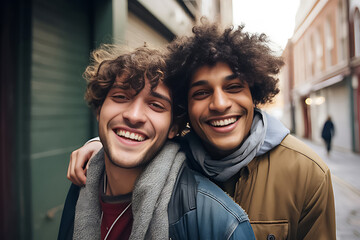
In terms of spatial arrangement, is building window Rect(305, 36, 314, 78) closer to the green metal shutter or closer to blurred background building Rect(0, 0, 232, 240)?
blurred background building Rect(0, 0, 232, 240)

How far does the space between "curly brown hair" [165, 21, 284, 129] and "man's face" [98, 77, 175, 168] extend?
0.62ft

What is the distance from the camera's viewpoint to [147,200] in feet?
4.30

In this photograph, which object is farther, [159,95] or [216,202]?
[159,95]

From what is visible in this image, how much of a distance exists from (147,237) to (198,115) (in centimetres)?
80

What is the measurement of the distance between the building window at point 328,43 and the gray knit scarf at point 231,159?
13.0m

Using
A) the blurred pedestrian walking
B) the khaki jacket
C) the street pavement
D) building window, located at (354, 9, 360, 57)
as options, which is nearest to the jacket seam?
the khaki jacket

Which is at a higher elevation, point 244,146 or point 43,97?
point 43,97

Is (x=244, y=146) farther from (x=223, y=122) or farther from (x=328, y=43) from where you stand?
(x=328, y=43)

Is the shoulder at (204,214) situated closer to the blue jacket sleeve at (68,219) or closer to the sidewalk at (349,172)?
the blue jacket sleeve at (68,219)

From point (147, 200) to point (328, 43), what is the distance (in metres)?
14.1

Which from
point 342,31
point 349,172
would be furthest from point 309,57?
point 349,172

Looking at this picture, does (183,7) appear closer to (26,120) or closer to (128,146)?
(26,120)

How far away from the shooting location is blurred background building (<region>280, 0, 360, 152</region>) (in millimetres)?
10180

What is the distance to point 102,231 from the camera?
1.55 metres
